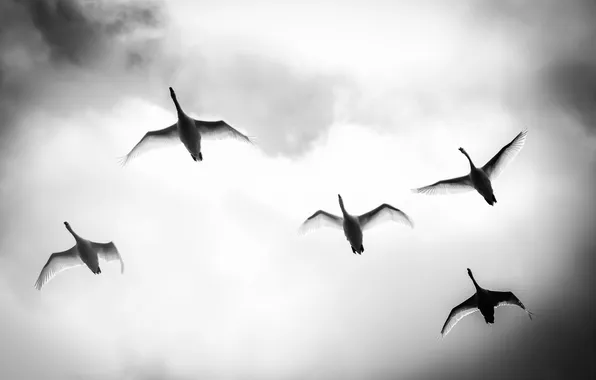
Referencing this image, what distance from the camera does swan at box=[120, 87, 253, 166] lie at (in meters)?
30.0

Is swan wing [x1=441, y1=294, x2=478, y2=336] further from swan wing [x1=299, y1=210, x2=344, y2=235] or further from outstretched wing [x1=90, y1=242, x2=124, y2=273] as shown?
outstretched wing [x1=90, y1=242, x2=124, y2=273]

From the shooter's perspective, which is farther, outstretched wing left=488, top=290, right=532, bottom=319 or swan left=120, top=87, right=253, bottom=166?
outstretched wing left=488, top=290, right=532, bottom=319

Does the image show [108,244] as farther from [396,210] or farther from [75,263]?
[396,210]

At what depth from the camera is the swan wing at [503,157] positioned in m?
30.1

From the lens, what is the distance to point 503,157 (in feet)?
101

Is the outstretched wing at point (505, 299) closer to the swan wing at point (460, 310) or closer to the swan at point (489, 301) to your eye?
the swan at point (489, 301)

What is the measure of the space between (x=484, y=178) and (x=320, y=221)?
1099 cm

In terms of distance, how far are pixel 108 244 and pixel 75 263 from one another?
4.07m

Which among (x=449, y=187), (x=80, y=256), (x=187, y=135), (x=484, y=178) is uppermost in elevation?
(x=187, y=135)

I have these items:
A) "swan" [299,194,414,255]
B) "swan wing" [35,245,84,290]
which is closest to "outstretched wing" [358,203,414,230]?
"swan" [299,194,414,255]

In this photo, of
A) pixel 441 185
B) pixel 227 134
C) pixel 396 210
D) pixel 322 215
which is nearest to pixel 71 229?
pixel 227 134

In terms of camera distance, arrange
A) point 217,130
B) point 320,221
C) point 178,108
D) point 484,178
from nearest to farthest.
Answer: point 178,108
point 484,178
point 217,130
point 320,221

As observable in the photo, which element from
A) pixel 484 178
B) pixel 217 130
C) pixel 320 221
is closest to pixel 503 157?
pixel 484 178

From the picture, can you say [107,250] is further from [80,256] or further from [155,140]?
[155,140]
